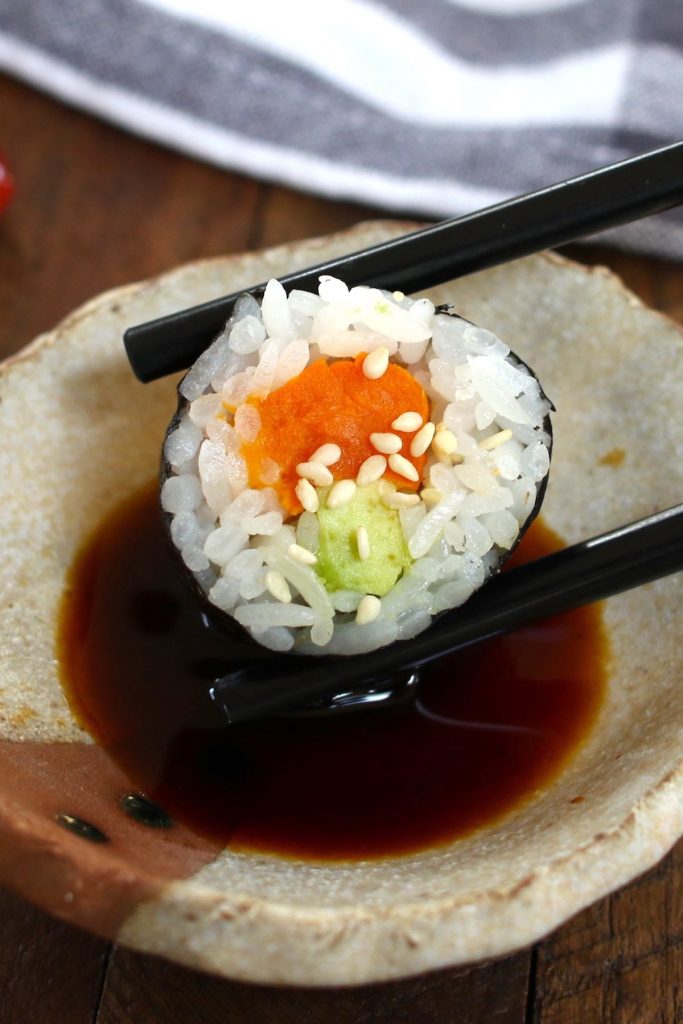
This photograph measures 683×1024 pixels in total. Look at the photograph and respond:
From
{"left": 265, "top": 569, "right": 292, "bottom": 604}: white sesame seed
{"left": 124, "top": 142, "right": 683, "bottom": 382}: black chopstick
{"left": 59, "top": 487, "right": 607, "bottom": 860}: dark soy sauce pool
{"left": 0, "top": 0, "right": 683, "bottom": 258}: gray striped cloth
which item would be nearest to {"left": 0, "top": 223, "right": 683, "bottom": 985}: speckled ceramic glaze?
{"left": 59, "top": 487, "right": 607, "bottom": 860}: dark soy sauce pool

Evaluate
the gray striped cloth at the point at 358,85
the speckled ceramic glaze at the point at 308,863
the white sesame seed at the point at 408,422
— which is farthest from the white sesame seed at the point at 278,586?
the gray striped cloth at the point at 358,85

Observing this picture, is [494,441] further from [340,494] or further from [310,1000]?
[310,1000]

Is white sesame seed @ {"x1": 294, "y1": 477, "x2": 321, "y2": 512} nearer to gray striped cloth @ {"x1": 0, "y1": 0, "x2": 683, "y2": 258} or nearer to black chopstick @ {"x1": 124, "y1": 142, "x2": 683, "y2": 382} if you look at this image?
black chopstick @ {"x1": 124, "y1": 142, "x2": 683, "y2": 382}

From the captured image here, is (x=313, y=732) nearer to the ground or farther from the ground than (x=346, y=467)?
nearer to the ground

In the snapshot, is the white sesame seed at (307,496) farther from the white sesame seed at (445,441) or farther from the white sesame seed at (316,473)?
the white sesame seed at (445,441)

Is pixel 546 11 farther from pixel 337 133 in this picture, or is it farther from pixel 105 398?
pixel 105 398

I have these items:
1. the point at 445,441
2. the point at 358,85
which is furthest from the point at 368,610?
the point at 358,85
